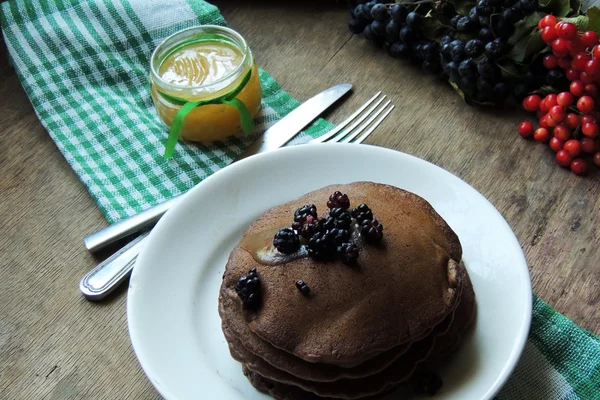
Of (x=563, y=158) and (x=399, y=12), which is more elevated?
(x=399, y=12)

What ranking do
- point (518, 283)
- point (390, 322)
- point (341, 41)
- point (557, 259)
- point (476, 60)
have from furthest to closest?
point (341, 41) → point (476, 60) → point (557, 259) → point (518, 283) → point (390, 322)

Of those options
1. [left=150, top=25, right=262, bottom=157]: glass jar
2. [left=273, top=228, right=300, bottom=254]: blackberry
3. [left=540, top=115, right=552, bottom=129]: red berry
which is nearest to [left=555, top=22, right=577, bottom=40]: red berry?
[left=540, top=115, right=552, bottom=129]: red berry

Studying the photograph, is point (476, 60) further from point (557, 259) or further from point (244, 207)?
point (244, 207)

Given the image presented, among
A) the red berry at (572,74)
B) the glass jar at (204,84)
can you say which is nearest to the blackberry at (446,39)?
the red berry at (572,74)

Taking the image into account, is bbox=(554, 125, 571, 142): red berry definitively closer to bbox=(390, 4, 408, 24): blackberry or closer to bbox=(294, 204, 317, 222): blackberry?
bbox=(390, 4, 408, 24): blackberry

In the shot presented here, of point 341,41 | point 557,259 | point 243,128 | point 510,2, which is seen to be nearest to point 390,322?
point 557,259

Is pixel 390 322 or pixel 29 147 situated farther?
pixel 29 147

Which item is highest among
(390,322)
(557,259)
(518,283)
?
(390,322)

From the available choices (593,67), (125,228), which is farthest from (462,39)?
(125,228)

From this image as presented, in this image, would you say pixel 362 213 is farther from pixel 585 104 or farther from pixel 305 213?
pixel 585 104
